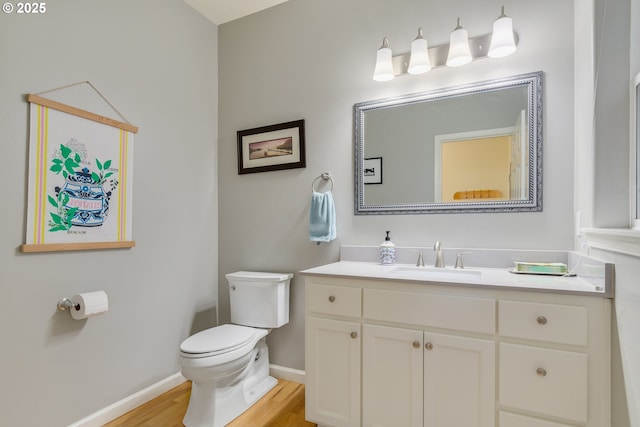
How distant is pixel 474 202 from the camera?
70.3 inches

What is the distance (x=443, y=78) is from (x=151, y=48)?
6.04ft

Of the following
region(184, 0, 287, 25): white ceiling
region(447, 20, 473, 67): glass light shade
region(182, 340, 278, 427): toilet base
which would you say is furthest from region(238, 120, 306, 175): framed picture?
region(182, 340, 278, 427): toilet base

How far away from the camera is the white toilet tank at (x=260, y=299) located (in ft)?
6.93

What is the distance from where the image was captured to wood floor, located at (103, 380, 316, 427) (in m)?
1.79

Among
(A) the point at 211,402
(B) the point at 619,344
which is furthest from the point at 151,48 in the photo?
(B) the point at 619,344

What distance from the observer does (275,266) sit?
2361mm

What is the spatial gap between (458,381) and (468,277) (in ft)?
1.44

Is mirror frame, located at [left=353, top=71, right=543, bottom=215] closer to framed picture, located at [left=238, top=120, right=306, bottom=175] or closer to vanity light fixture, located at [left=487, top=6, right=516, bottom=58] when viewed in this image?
vanity light fixture, located at [left=487, top=6, right=516, bottom=58]

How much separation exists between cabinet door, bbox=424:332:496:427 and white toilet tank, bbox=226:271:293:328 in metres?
1.03

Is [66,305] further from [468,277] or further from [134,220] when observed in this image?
[468,277]

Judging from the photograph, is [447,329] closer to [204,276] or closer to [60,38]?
[204,276]

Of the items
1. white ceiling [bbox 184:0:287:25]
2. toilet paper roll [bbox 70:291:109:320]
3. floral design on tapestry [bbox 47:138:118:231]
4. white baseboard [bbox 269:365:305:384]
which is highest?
white ceiling [bbox 184:0:287:25]

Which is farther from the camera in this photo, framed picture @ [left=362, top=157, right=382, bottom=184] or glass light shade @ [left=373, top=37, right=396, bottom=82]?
framed picture @ [left=362, top=157, right=382, bottom=184]

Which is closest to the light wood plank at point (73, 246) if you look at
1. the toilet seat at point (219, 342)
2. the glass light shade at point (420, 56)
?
the toilet seat at point (219, 342)
